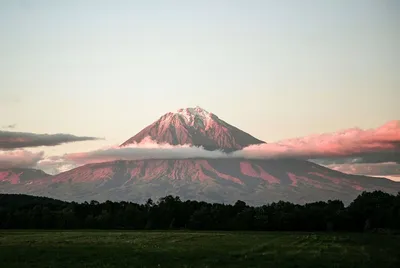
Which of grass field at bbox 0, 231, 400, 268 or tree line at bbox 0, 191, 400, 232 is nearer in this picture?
grass field at bbox 0, 231, 400, 268

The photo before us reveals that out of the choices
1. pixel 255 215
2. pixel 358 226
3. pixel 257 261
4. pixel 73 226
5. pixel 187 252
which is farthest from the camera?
pixel 73 226

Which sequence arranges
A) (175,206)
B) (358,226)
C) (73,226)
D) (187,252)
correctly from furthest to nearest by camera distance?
1. (175,206)
2. (73,226)
3. (358,226)
4. (187,252)

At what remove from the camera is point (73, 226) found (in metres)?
89.3

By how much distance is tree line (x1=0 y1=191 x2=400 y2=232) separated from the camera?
78.2 metres

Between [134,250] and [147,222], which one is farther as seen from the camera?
[147,222]

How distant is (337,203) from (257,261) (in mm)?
64741

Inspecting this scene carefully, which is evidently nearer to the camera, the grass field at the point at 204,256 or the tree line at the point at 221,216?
the grass field at the point at 204,256

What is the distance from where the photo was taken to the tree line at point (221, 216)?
257 feet

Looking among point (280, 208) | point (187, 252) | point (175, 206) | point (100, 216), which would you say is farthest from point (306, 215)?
point (187, 252)

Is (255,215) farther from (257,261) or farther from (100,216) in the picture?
(257,261)

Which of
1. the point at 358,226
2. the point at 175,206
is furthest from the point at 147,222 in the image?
the point at 358,226

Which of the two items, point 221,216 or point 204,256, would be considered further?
point 221,216

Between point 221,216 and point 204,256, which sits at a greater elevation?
point 204,256

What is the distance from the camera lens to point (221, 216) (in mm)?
86312
